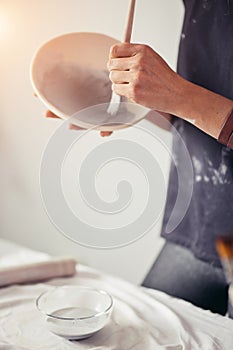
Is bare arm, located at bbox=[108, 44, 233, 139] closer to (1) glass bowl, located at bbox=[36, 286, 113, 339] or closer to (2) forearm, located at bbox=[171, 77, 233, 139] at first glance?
(2) forearm, located at bbox=[171, 77, 233, 139]

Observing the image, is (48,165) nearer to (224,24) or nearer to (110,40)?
(110,40)

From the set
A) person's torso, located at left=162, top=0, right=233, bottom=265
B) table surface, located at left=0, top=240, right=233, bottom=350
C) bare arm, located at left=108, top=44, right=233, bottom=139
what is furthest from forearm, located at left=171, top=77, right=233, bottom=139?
table surface, located at left=0, top=240, right=233, bottom=350

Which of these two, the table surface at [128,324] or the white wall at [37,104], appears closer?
the table surface at [128,324]

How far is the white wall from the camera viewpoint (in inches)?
55.5

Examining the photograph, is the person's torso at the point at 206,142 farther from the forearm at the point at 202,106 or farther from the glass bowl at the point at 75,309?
the glass bowl at the point at 75,309

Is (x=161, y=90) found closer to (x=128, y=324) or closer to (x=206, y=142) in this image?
(x=206, y=142)

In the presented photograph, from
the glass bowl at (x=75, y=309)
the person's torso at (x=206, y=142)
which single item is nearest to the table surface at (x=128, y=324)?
the glass bowl at (x=75, y=309)

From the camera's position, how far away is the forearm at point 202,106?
1.04 metres

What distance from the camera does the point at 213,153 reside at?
1276 millimetres

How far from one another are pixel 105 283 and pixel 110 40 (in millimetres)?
532

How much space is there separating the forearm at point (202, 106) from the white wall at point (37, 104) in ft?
1.16

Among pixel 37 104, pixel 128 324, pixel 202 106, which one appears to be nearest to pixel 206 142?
pixel 202 106

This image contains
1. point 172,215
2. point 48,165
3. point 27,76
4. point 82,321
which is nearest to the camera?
point 82,321

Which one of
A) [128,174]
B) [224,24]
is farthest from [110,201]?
[224,24]
